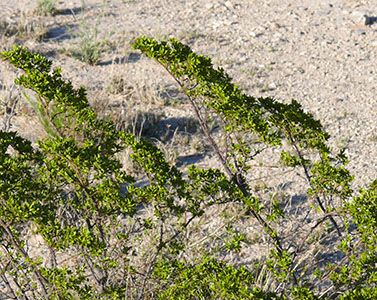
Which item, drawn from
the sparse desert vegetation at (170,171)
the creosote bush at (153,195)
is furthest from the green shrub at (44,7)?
the creosote bush at (153,195)

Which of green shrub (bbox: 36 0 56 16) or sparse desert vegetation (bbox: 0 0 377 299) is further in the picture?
green shrub (bbox: 36 0 56 16)

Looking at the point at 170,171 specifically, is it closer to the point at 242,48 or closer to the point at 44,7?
the point at 242,48

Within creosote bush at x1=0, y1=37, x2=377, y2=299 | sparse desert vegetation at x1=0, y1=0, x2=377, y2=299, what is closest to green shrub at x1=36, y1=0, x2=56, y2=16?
sparse desert vegetation at x1=0, y1=0, x2=377, y2=299

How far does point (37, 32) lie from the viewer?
31.9 ft

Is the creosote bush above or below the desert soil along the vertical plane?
above

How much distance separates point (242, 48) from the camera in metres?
9.64

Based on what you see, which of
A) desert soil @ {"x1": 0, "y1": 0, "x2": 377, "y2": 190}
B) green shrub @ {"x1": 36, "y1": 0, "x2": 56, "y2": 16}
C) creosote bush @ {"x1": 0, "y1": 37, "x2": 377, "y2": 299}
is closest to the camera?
creosote bush @ {"x1": 0, "y1": 37, "x2": 377, "y2": 299}

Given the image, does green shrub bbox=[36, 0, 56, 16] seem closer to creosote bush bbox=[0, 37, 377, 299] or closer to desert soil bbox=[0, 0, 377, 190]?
desert soil bbox=[0, 0, 377, 190]

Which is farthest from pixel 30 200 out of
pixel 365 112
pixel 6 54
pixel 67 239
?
pixel 365 112

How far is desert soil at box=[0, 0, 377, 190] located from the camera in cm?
803

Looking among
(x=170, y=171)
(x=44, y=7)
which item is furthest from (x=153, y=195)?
(x=44, y=7)

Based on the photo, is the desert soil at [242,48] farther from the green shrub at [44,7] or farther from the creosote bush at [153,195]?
the creosote bush at [153,195]

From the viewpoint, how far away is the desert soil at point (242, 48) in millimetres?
8031

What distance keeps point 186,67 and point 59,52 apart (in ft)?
17.6
